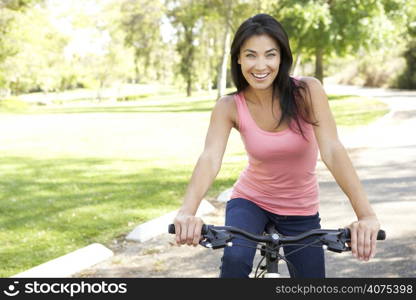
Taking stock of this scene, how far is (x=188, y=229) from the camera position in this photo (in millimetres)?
2398

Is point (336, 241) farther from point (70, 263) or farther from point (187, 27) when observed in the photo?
point (187, 27)

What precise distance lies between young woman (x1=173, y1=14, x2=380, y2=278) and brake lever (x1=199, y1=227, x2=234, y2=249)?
27cm

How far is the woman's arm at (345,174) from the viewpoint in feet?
7.72

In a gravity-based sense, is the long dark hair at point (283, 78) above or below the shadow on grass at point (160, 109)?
above

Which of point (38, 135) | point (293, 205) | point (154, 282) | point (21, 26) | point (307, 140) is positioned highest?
point (21, 26)

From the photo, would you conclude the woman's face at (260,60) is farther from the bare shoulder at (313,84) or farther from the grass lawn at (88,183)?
the grass lawn at (88,183)

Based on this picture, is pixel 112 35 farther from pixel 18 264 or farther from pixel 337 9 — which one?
pixel 18 264

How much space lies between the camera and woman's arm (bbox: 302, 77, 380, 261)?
235 cm

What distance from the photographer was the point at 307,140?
2.96 m

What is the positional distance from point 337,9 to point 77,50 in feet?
112

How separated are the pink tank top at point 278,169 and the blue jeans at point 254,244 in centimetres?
4

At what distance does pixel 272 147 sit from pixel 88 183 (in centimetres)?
807

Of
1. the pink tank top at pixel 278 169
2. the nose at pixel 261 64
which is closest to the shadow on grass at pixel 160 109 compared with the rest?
the pink tank top at pixel 278 169

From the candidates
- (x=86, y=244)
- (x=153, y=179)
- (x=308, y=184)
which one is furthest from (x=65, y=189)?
(x=308, y=184)
